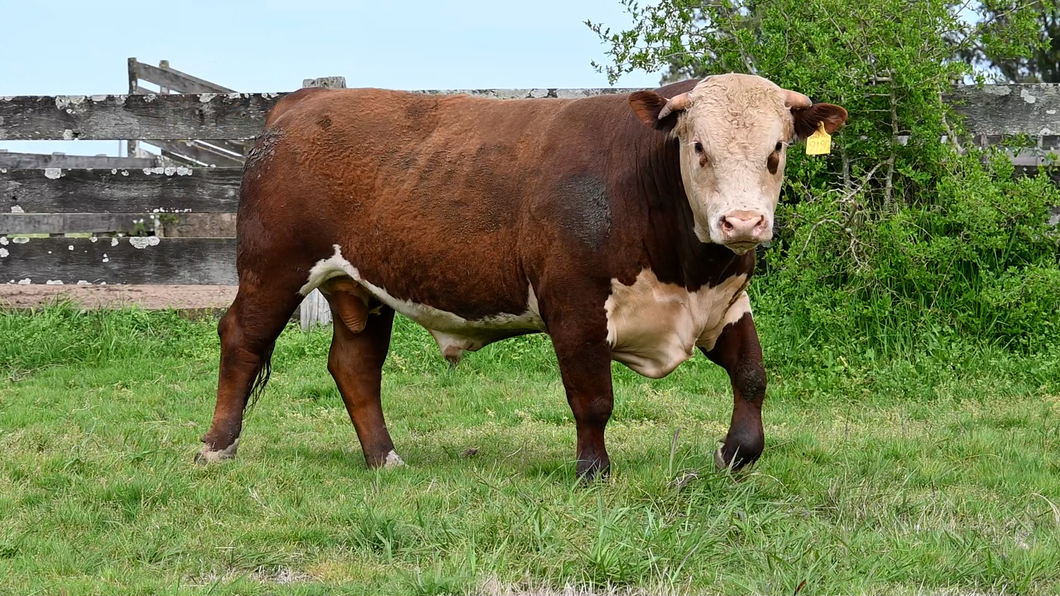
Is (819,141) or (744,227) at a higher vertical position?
(819,141)

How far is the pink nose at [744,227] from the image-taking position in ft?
15.4

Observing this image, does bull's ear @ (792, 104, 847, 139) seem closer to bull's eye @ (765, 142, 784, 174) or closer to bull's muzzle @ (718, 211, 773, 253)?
bull's eye @ (765, 142, 784, 174)

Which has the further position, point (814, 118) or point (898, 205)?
point (898, 205)

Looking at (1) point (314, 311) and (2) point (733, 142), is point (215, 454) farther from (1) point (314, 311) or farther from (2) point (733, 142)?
(1) point (314, 311)

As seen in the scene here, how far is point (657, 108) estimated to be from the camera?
530 centimetres

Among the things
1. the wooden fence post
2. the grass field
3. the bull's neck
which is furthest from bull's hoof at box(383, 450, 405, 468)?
the wooden fence post

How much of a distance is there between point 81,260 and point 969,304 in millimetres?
7013

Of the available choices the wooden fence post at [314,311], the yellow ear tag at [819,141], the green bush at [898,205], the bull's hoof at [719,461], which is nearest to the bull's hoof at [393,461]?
the bull's hoof at [719,461]

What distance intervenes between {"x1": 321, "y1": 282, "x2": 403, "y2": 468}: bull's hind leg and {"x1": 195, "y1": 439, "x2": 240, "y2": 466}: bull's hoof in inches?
25.2

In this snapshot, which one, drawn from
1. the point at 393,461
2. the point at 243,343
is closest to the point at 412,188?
the point at 243,343

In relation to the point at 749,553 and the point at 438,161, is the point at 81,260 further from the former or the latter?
the point at 749,553

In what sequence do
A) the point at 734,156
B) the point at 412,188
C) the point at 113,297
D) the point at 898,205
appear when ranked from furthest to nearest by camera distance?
the point at 113,297, the point at 898,205, the point at 412,188, the point at 734,156

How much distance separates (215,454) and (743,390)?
2.72m

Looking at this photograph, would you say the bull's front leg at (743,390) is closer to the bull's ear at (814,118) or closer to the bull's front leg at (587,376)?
the bull's front leg at (587,376)
